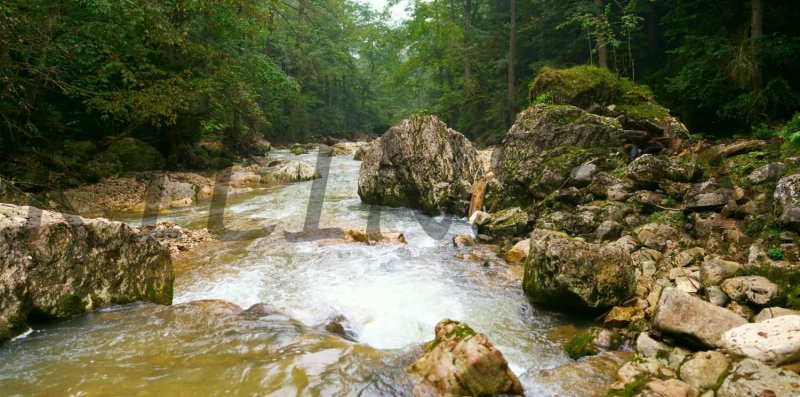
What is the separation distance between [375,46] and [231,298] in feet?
145

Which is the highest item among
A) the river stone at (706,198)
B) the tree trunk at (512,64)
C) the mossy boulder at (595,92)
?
the tree trunk at (512,64)

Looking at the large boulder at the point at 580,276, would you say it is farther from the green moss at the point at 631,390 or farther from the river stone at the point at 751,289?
the green moss at the point at 631,390

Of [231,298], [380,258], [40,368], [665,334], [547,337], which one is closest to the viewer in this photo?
[40,368]

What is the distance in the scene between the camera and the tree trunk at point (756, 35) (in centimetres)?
868

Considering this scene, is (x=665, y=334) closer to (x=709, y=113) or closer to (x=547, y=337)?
(x=547, y=337)

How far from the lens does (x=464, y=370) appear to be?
326 centimetres

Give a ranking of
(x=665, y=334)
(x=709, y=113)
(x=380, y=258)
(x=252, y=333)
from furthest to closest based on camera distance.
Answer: (x=709, y=113) → (x=380, y=258) → (x=252, y=333) → (x=665, y=334)

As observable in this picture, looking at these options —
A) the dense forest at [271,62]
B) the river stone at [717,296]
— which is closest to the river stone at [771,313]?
the river stone at [717,296]

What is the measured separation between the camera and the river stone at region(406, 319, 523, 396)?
127 inches

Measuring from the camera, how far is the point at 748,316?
13.8ft

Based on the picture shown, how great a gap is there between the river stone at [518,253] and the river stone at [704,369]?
3816 mm

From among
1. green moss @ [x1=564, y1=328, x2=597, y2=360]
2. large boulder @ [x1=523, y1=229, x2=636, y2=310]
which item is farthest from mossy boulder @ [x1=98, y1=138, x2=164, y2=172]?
green moss @ [x1=564, y1=328, x2=597, y2=360]

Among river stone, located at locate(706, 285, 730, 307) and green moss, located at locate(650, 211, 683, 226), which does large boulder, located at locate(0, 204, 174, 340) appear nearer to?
river stone, located at locate(706, 285, 730, 307)

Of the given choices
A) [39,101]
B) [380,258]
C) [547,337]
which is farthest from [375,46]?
[547,337]
